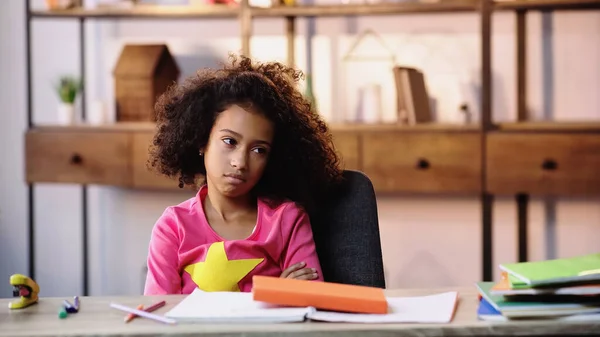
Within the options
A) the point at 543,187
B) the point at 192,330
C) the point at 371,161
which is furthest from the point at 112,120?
the point at 192,330

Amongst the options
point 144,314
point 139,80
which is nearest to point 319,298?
point 144,314

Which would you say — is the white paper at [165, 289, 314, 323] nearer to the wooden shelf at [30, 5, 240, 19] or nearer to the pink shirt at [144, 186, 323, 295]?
the pink shirt at [144, 186, 323, 295]

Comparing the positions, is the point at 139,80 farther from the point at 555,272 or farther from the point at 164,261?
the point at 555,272

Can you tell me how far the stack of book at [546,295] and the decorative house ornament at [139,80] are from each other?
245 centimetres

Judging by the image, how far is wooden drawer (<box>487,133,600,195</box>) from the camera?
9.99 feet

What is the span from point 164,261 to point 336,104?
2.13 metres

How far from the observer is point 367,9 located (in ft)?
10.8

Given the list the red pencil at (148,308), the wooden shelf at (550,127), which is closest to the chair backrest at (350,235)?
the red pencil at (148,308)

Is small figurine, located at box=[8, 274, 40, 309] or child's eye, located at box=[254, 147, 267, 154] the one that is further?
child's eye, located at box=[254, 147, 267, 154]

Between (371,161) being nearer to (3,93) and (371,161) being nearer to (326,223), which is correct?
(326,223)

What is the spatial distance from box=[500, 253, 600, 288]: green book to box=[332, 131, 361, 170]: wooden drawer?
6.44 ft

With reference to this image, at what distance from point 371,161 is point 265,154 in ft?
5.30

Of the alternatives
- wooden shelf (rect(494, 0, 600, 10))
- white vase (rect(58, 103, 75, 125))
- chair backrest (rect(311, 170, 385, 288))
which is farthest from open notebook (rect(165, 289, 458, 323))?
white vase (rect(58, 103, 75, 125))

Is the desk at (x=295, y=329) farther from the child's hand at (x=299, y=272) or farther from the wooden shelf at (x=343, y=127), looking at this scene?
the wooden shelf at (x=343, y=127)
